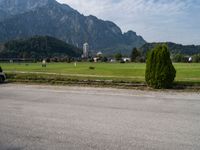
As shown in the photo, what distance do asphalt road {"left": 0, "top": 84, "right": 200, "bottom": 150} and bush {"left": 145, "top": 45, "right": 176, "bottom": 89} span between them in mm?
4531

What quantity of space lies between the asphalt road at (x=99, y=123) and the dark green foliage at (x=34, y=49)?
12283 centimetres

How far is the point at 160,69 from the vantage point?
2023cm

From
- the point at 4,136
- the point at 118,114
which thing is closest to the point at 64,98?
the point at 118,114

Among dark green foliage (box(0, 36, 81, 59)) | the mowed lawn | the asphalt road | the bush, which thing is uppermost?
dark green foliage (box(0, 36, 81, 59))

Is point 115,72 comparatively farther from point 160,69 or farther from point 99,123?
point 99,123

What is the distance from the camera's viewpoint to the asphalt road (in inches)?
307

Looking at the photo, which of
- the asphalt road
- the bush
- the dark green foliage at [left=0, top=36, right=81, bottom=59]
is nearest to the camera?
the asphalt road

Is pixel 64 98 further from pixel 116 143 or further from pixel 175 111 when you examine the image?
pixel 116 143

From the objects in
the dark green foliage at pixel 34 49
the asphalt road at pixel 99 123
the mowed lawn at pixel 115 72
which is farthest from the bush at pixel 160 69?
the dark green foliage at pixel 34 49

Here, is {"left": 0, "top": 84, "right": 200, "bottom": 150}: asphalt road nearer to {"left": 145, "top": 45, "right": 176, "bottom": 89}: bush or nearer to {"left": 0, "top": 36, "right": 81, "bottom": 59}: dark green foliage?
{"left": 145, "top": 45, "right": 176, "bottom": 89}: bush

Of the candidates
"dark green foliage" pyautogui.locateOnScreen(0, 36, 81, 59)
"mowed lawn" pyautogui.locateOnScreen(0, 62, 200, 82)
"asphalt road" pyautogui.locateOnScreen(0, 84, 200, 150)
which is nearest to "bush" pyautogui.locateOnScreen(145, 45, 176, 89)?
"mowed lawn" pyautogui.locateOnScreen(0, 62, 200, 82)

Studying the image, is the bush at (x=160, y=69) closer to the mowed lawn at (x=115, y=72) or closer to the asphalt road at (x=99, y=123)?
the mowed lawn at (x=115, y=72)

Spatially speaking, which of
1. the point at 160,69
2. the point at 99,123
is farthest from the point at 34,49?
the point at 99,123

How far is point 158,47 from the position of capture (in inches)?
821
